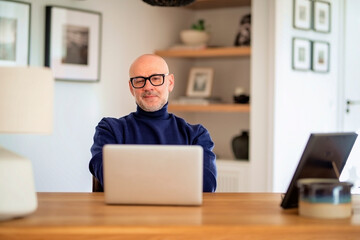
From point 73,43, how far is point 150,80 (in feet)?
6.84

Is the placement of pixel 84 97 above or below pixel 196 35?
below

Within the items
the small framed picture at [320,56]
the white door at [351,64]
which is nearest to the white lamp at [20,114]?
the small framed picture at [320,56]

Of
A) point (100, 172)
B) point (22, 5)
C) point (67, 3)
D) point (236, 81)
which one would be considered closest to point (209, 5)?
point (236, 81)

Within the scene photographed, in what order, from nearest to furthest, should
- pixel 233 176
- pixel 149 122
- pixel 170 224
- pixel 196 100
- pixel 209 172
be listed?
pixel 170 224, pixel 209 172, pixel 149 122, pixel 233 176, pixel 196 100

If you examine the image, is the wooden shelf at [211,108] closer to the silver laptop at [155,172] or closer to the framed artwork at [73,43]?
the framed artwork at [73,43]

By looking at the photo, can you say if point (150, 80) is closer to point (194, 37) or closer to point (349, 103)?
point (194, 37)

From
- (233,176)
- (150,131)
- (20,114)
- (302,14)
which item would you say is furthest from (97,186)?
(302,14)

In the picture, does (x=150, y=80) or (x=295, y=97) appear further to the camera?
(x=295, y=97)

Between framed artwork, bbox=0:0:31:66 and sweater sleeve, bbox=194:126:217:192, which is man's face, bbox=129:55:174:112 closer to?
sweater sleeve, bbox=194:126:217:192

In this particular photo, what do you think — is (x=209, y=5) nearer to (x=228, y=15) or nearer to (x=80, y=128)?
(x=228, y=15)

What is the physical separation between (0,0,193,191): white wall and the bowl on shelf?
Result: 23 centimetres

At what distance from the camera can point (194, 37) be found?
5797 millimetres

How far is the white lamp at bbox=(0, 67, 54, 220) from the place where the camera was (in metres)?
1.85

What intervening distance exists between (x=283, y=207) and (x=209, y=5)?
3.98 m
